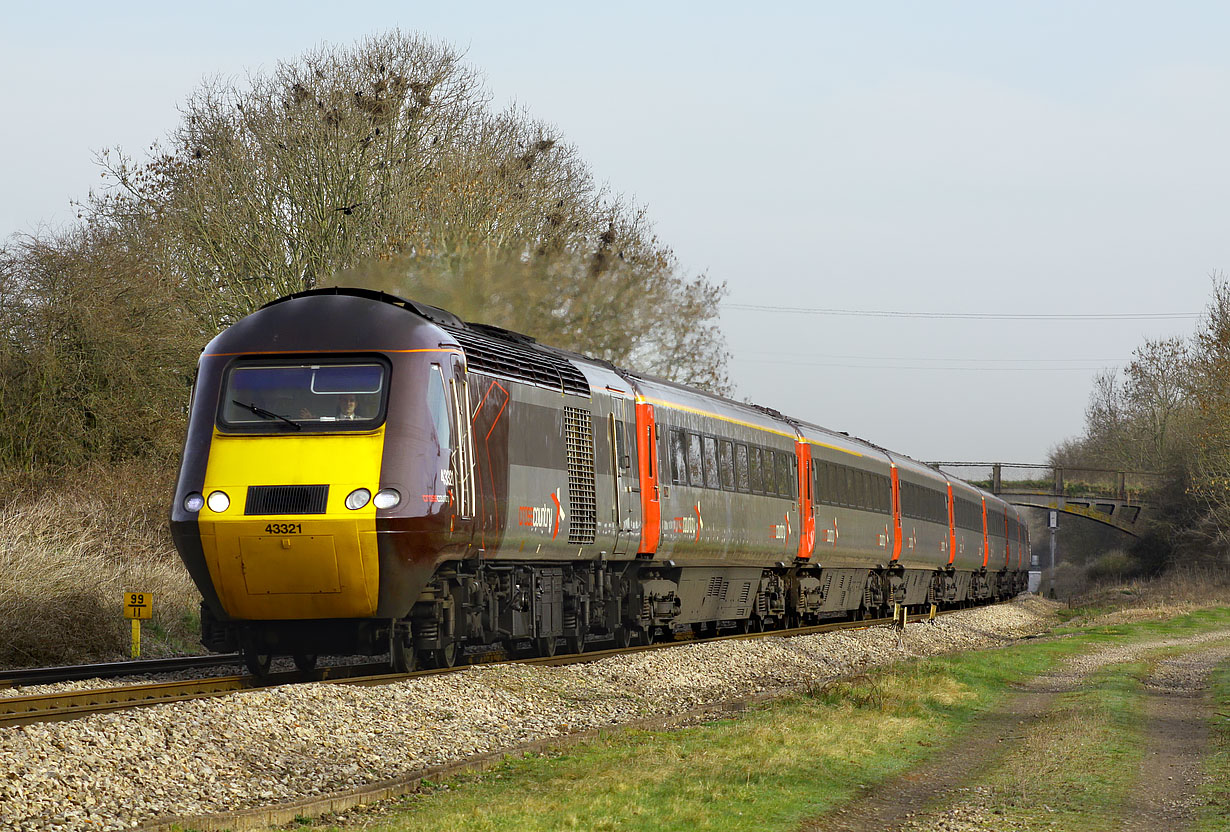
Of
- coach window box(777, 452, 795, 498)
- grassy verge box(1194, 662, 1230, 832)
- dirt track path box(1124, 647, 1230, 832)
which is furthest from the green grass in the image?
coach window box(777, 452, 795, 498)

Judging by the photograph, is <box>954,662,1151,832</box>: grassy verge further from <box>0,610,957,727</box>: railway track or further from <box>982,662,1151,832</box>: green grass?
<box>0,610,957,727</box>: railway track

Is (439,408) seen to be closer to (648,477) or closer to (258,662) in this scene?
(258,662)

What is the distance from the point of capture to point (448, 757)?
10.5 metres

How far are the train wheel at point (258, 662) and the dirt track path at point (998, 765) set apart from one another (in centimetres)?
673

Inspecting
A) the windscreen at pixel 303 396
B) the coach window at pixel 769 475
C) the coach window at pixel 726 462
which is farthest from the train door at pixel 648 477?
the windscreen at pixel 303 396

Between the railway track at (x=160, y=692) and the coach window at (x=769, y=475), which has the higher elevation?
the coach window at (x=769, y=475)

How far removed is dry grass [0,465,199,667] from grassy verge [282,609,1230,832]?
30.1 ft

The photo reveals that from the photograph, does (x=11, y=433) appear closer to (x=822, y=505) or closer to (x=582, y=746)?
(x=822, y=505)

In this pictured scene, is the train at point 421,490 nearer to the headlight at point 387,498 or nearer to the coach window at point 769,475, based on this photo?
the headlight at point 387,498

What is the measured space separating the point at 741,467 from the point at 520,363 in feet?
27.5

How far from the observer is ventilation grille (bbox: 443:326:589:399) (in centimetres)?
1440

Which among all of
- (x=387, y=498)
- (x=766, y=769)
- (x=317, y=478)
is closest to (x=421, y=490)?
(x=387, y=498)

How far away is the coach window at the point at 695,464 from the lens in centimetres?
2077

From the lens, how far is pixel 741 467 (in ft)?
76.1
